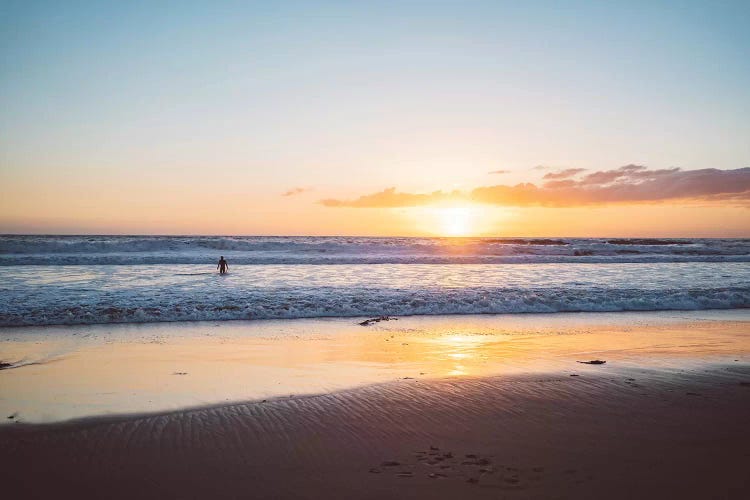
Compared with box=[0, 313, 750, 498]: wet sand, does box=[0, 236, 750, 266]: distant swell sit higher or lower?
higher

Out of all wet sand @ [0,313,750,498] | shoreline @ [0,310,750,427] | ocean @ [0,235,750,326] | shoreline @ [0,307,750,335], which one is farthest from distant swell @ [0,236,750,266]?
wet sand @ [0,313,750,498]

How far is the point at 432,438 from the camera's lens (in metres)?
5.20

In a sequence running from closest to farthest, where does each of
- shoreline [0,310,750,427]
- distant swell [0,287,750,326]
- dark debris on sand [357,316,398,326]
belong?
shoreline [0,310,750,427]
dark debris on sand [357,316,398,326]
distant swell [0,287,750,326]

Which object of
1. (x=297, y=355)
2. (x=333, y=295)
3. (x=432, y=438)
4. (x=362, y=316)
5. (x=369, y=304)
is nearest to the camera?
(x=432, y=438)

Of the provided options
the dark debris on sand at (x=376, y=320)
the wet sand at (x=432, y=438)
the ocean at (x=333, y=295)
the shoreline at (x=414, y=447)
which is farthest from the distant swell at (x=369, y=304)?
the shoreline at (x=414, y=447)

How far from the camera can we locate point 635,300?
15648 millimetres

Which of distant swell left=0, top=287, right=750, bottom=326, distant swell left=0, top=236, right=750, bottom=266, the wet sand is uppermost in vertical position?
distant swell left=0, top=236, right=750, bottom=266

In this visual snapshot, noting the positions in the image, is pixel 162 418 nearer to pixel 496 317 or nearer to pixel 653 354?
pixel 653 354

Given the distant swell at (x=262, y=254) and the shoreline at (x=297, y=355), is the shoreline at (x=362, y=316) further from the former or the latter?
the distant swell at (x=262, y=254)

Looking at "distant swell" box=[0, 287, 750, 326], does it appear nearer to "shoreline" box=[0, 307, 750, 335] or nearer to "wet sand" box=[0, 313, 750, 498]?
"shoreline" box=[0, 307, 750, 335]

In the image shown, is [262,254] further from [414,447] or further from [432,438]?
[414,447]

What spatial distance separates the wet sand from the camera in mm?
4180

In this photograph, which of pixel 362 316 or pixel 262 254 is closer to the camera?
pixel 362 316

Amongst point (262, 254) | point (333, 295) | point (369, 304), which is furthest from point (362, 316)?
point (262, 254)
